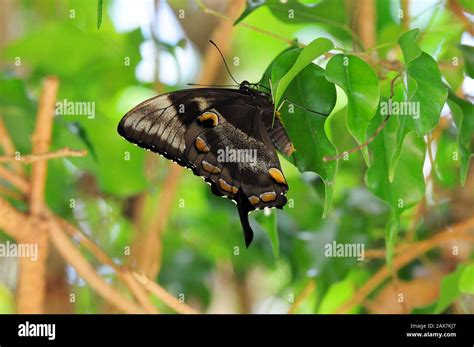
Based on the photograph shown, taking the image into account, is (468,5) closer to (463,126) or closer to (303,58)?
(463,126)

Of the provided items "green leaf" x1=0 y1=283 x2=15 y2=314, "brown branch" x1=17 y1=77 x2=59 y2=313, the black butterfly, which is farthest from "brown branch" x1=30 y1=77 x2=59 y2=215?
"green leaf" x1=0 y1=283 x2=15 y2=314

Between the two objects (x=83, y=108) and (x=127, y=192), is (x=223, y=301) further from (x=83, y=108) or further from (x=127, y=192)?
(x=83, y=108)

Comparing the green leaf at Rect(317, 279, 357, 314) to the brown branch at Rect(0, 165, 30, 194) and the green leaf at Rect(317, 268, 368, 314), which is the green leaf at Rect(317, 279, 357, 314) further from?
the brown branch at Rect(0, 165, 30, 194)

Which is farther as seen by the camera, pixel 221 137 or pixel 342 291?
pixel 342 291

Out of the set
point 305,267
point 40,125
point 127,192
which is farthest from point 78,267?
point 305,267

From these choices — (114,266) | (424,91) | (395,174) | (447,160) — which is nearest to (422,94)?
(424,91)

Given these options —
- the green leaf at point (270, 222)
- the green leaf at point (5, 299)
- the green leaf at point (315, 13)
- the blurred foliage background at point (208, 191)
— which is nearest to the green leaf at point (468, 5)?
the blurred foliage background at point (208, 191)
